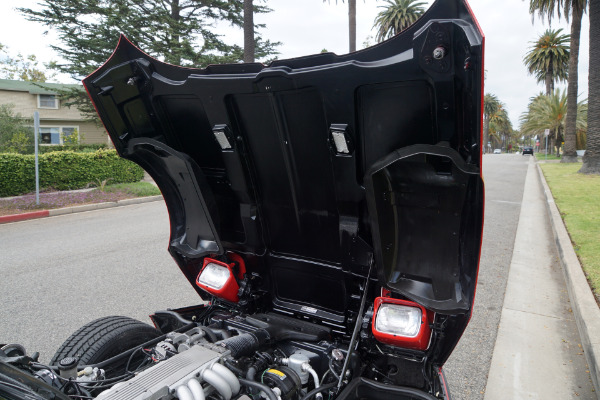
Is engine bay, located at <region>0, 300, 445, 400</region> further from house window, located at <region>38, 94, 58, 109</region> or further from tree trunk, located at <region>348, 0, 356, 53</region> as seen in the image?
house window, located at <region>38, 94, 58, 109</region>

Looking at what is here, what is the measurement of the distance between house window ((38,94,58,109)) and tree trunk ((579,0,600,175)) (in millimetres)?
35001

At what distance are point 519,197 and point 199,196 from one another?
525 inches

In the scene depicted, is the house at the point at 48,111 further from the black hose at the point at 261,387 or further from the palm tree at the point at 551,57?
the palm tree at the point at 551,57

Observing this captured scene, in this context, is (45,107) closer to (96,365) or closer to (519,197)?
(519,197)

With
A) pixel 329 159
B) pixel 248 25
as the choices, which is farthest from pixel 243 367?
pixel 248 25

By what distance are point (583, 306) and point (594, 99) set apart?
54.0ft

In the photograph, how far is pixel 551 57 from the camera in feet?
140

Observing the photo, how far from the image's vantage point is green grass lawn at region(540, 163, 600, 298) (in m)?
5.28

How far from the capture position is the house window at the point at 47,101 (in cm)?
3128

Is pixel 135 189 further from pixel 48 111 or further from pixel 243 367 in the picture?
pixel 48 111

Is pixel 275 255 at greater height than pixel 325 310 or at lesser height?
greater

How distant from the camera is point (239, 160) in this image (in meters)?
2.23

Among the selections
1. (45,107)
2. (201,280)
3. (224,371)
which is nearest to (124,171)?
(201,280)

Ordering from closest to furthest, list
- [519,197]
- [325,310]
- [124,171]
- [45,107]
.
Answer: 1. [325,310]
2. [519,197]
3. [124,171]
4. [45,107]
